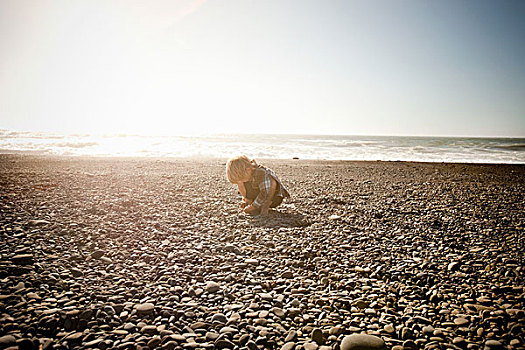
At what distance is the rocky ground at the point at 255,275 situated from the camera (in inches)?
89.5

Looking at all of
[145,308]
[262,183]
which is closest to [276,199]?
[262,183]

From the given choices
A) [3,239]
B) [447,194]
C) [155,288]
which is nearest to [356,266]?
[155,288]

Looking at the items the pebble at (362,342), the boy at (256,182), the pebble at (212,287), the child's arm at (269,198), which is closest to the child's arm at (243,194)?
the boy at (256,182)

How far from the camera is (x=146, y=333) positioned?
2268 millimetres

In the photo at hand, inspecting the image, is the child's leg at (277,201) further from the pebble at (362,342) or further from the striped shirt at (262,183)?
the pebble at (362,342)

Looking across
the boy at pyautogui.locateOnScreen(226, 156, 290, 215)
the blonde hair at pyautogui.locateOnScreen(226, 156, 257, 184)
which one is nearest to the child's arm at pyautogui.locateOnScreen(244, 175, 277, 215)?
the boy at pyautogui.locateOnScreen(226, 156, 290, 215)

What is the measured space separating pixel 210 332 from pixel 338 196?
590cm

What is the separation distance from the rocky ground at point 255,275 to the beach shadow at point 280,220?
4cm

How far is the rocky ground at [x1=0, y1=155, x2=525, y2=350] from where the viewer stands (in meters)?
2.27

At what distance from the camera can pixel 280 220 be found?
539cm

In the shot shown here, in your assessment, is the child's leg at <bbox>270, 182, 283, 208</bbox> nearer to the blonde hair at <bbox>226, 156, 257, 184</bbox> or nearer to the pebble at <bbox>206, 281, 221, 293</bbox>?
the blonde hair at <bbox>226, 156, 257, 184</bbox>

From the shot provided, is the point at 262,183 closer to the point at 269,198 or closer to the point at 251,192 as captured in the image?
the point at 269,198

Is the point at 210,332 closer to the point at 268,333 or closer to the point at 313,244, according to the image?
the point at 268,333

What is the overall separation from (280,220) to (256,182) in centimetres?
94
